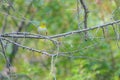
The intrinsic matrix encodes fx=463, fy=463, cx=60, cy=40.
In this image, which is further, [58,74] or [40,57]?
[40,57]

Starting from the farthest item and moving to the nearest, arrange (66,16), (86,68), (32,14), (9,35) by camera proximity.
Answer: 1. (66,16)
2. (32,14)
3. (86,68)
4. (9,35)

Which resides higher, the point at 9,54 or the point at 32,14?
the point at 32,14

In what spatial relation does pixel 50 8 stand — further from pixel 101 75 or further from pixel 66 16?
pixel 101 75

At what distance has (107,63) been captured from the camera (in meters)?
5.52

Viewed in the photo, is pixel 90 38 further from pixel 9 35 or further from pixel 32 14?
Result: pixel 32 14

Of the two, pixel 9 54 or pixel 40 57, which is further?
pixel 40 57

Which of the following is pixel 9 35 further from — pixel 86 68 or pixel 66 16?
pixel 66 16

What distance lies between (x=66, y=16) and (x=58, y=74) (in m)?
0.77

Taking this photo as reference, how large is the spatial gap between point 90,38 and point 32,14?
2772 millimetres

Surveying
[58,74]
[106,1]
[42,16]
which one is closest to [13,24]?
[42,16]

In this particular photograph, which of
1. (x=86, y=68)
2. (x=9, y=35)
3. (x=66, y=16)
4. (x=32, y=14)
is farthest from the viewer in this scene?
(x=66, y=16)

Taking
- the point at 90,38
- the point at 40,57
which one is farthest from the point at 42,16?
the point at 90,38

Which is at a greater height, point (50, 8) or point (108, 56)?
point (50, 8)

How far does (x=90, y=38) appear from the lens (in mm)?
2924
